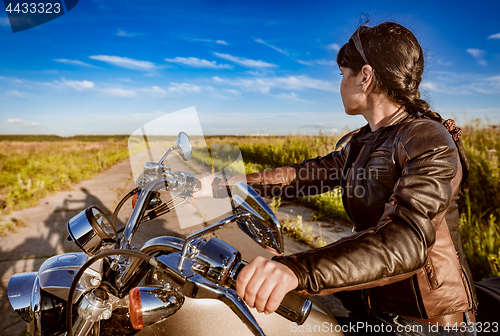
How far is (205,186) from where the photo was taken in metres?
1.32

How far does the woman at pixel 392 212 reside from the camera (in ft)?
2.44

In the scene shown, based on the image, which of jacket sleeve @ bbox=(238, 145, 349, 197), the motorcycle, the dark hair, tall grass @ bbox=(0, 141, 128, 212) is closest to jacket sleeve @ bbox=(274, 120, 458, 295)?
the motorcycle

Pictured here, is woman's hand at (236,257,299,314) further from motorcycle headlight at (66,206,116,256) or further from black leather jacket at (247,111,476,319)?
motorcycle headlight at (66,206,116,256)

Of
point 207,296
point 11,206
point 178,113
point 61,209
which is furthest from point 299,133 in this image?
point 207,296

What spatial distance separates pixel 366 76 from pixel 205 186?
0.90 meters

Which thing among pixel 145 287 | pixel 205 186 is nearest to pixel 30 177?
pixel 205 186

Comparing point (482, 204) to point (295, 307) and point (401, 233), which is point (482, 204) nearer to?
point (401, 233)

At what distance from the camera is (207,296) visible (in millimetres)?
737

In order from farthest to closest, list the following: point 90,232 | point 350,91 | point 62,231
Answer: point 62,231 → point 350,91 → point 90,232

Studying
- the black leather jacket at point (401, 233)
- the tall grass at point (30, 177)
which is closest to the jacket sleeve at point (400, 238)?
the black leather jacket at point (401, 233)

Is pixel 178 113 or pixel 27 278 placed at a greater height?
pixel 178 113

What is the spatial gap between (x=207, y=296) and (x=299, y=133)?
28.1 feet

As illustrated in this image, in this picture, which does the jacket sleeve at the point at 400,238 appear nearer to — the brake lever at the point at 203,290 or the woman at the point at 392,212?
the woman at the point at 392,212

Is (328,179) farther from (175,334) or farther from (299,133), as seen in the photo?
(299,133)
